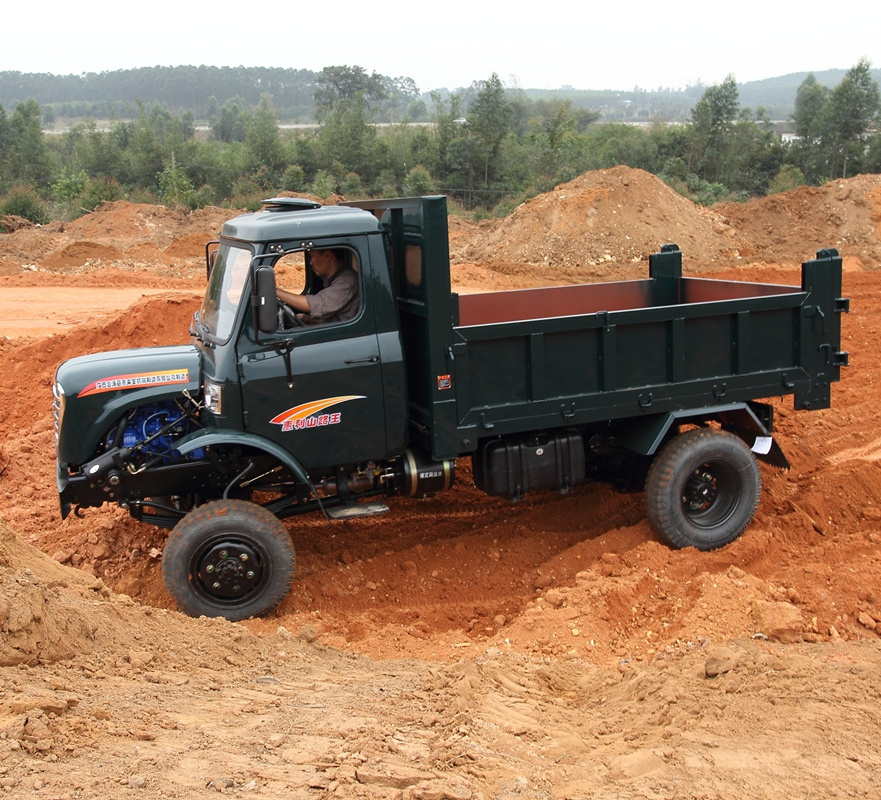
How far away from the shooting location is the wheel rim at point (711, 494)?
7.32 meters

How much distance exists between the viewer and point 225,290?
6402 millimetres

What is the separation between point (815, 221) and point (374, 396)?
23.4m

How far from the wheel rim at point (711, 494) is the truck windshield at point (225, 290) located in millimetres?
3716

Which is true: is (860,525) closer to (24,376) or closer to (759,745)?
(759,745)

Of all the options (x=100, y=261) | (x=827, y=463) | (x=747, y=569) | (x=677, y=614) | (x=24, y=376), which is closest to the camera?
(x=677, y=614)

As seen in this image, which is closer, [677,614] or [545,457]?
[677,614]

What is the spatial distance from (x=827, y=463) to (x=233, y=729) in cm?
656

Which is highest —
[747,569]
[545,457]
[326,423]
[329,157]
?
[329,157]

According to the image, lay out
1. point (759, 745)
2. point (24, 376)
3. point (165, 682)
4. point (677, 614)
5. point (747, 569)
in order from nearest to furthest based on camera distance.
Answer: point (759, 745) → point (165, 682) → point (677, 614) → point (747, 569) → point (24, 376)

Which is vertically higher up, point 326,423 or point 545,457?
point 326,423

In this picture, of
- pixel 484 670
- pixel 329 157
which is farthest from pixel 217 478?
pixel 329 157

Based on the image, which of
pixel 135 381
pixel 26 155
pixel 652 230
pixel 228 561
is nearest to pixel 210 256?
pixel 135 381

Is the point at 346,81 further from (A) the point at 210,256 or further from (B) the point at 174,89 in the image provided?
(A) the point at 210,256

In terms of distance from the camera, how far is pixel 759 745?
A: 168 inches
